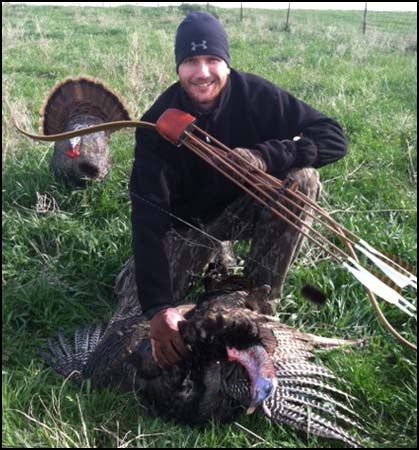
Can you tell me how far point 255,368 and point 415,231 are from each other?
7.26 ft

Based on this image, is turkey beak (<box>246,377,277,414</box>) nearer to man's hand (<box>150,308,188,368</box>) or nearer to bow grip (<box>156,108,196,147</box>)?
man's hand (<box>150,308,188,368</box>)

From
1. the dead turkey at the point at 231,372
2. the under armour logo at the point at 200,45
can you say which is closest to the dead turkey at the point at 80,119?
the under armour logo at the point at 200,45

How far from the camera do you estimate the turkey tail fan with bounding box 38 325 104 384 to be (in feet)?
10.9

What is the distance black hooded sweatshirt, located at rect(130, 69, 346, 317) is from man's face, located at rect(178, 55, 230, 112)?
3.1 inches

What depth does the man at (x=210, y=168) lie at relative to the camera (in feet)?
10.5

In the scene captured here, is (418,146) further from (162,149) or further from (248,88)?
(162,149)

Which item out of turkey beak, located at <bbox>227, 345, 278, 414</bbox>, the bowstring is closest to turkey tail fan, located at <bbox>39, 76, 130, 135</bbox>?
the bowstring

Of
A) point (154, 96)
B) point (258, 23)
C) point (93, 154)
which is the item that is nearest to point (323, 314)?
point (93, 154)

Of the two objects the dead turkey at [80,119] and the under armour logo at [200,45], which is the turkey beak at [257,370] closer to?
the under armour logo at [200,45]

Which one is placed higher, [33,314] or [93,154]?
[93,154]

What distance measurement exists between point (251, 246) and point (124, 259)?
97 centimetres

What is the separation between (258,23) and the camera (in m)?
16.8

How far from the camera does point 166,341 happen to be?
2.73 meters

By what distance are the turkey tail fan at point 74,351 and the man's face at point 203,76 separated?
1.47 metres
